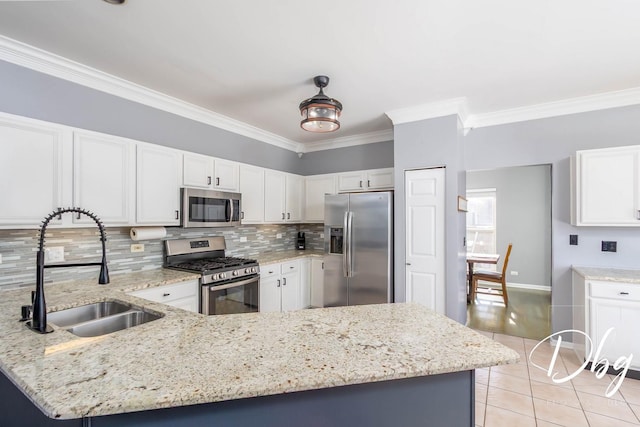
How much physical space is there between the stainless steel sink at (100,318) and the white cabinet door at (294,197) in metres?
2.58

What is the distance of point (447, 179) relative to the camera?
309cm

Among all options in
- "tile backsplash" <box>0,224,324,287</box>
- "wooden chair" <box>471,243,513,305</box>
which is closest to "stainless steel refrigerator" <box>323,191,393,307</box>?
"tile backsplash" <box>0,224,324,287</box>

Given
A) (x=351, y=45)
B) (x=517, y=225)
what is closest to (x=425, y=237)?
(x=351, y=45)

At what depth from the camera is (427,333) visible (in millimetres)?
1220

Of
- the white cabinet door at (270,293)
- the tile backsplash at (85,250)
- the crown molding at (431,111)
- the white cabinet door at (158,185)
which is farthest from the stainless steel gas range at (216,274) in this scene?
the crown molding at (431,111)

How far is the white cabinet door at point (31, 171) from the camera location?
187cm

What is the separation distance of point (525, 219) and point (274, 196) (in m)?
4.76

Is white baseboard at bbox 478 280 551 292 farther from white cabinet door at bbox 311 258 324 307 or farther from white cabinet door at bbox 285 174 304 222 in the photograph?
white cabinet door at bbox 285 174 304 222

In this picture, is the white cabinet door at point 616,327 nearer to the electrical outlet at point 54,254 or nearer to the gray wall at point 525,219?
the gray wall at point 525,219

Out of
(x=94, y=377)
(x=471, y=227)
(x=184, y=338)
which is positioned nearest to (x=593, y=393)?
(x=184, y=338)

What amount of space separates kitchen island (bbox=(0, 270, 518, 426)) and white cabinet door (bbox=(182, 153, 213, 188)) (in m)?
1.81

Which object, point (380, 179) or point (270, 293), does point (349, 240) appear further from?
point (270, 293)

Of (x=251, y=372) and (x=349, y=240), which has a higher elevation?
(x=349, y=240)

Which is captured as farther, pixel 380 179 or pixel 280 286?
pixel 380 179
